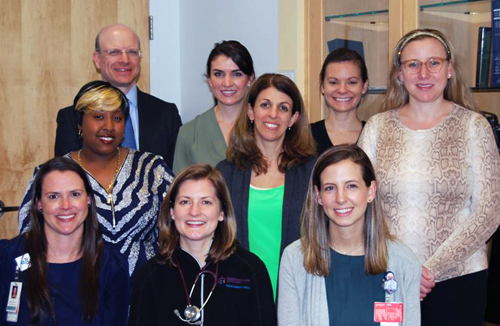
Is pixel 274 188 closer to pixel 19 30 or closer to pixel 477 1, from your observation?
pixel 477 1

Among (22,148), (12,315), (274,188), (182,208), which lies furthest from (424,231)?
(22,148)

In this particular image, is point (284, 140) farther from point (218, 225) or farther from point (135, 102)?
point (135, 102)

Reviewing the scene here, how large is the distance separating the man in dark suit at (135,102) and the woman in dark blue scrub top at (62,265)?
0.77 metres

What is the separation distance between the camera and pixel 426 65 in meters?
2.60

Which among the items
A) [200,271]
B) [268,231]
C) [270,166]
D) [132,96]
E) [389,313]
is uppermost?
[132,96]

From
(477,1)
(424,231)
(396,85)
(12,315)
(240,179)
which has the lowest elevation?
(12,315)

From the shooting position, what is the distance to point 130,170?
2.67 metres

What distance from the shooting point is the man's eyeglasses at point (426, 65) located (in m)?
2.59

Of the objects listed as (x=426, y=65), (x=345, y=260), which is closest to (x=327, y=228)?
(x=345, y=260)

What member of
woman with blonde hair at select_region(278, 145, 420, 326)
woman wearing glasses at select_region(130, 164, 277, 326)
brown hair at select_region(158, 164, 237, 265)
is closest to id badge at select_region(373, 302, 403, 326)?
woman with blonde hair at select_region(278, 145, 420, 326)

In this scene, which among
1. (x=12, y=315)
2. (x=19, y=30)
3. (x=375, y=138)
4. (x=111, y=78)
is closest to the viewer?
(x=12, y=315)

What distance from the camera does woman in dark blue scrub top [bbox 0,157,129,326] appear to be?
A: 2426 millimetres

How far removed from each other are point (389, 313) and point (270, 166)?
752 mm

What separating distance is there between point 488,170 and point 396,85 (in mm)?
520
